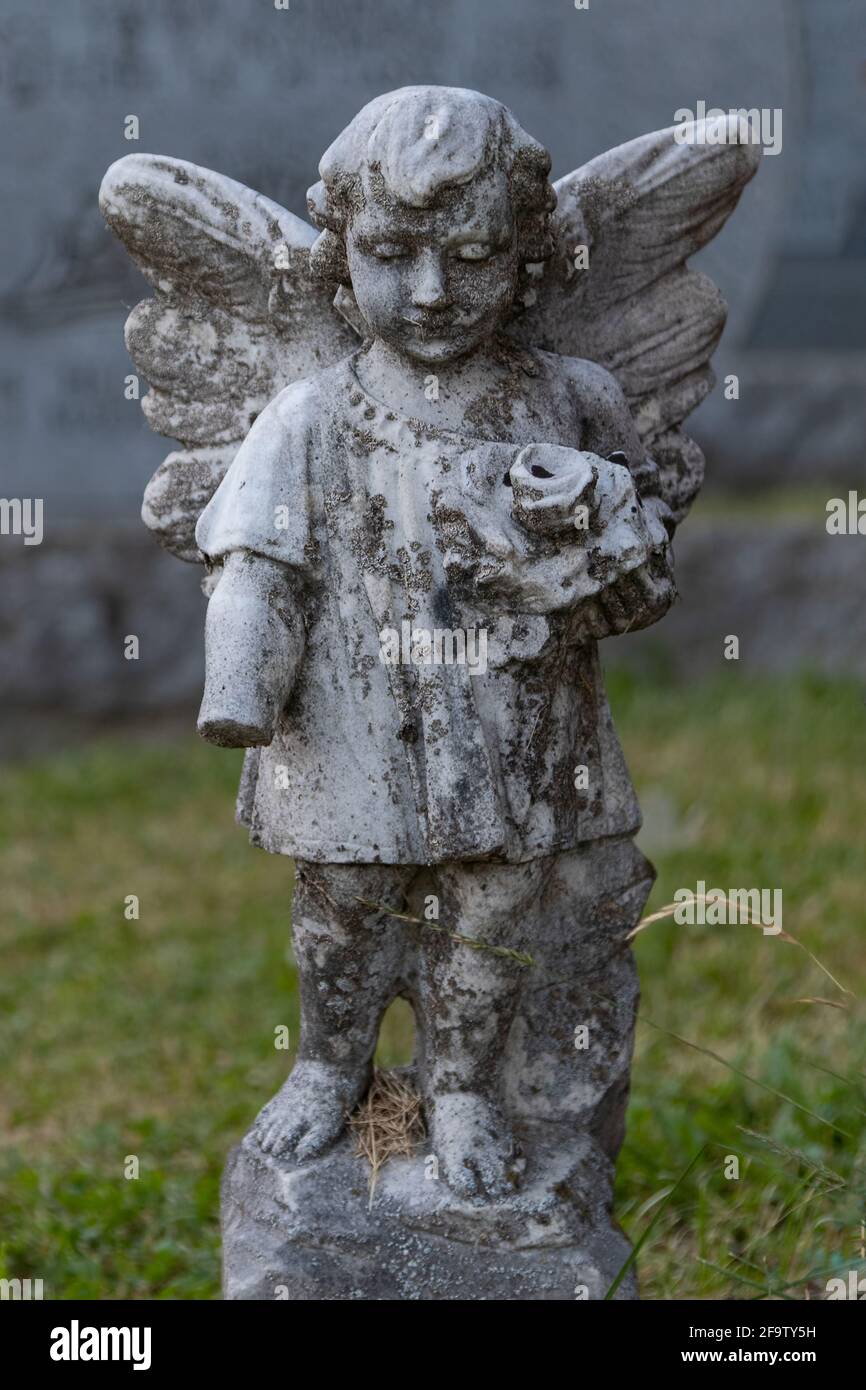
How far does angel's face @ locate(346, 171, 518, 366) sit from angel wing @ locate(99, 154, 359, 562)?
0.68 ft

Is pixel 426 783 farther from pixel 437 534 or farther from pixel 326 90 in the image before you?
pixel 326 90

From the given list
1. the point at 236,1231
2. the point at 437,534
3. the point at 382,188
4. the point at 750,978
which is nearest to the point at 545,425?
the point at 437,534

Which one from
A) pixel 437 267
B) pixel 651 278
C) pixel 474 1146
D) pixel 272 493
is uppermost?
pixel 651 278

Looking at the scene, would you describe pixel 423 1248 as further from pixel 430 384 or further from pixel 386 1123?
pixel 430 384

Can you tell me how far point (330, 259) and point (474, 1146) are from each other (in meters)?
1.13

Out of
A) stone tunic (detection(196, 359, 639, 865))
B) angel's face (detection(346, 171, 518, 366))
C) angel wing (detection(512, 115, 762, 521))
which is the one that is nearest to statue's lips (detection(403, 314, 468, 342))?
angel's face (detection(346, 171, 518, 366))

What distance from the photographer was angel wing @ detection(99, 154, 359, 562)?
7.02 feet

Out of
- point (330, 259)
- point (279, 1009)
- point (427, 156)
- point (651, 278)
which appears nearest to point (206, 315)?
point (330, 259)

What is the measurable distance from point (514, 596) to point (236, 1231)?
919mm

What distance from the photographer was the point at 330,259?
2039 millimetres

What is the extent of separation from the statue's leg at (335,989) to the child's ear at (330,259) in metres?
0.73

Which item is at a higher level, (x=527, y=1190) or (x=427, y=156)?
(x=427, y=156)

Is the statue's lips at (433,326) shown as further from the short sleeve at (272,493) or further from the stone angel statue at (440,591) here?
the short sleeve at (272,493)

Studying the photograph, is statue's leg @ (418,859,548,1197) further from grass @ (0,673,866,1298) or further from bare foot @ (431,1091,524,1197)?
grass @ (0,673,866,1298)
